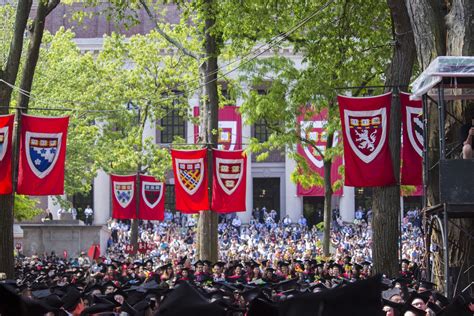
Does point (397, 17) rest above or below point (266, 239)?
above

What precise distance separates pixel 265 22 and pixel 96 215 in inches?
1679

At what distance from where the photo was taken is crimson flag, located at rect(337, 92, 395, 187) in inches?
742

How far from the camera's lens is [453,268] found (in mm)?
16328

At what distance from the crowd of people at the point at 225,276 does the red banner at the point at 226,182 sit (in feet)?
5.12

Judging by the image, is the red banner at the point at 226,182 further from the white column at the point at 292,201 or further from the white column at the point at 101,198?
the white column at the point at 101,198

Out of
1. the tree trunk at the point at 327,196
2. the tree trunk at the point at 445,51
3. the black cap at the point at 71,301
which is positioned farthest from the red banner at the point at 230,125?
the black cap at the point at 71,301

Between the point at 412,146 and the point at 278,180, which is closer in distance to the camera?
the point at 412,146

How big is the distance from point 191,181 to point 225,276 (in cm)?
416

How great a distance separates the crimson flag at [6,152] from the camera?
21156mm

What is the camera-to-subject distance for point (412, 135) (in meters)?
19.4

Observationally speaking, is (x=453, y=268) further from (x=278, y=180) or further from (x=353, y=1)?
(x=278, y=180)

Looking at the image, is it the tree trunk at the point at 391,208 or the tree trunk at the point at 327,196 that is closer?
the tree trunk at the point at 391,208

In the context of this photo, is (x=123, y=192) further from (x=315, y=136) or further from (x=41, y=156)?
(x=41, y=156)

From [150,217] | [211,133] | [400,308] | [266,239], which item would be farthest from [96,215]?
[400,308]
